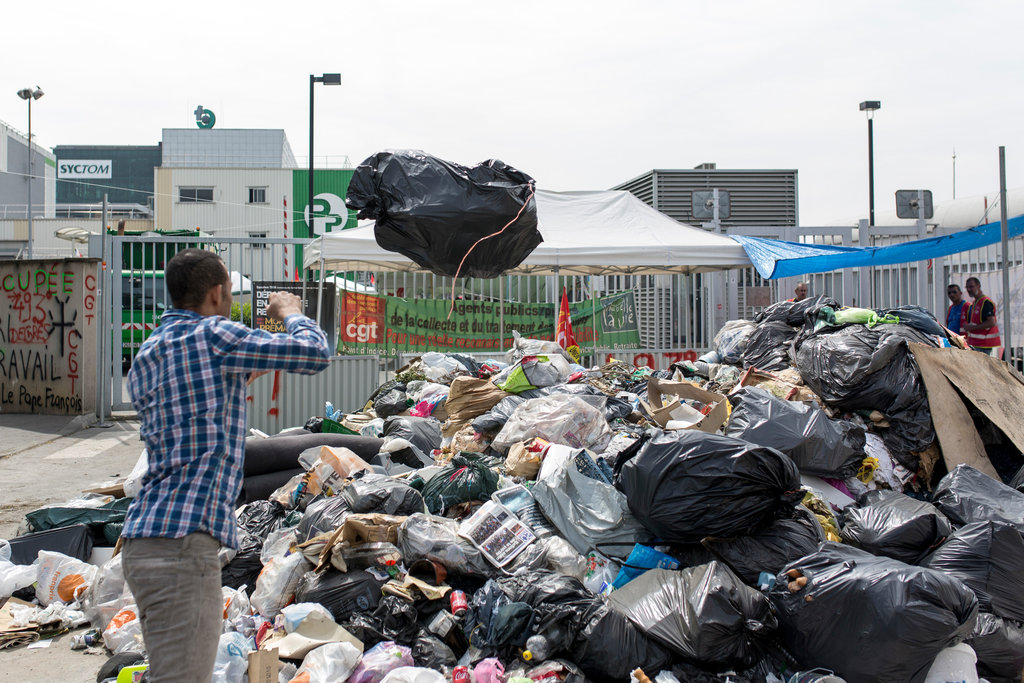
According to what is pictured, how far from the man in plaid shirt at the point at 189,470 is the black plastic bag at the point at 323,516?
1.92 m

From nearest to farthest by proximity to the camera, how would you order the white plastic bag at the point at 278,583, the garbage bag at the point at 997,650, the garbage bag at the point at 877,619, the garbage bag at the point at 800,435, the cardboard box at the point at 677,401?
1. the garbage bag at the point at 877,619
2. the garbage bag at the point at 997,650
3. the white plastic bag at the point at 278,583
4. the garbage bag at the point at 800,435
5. the cardboard box at the point at 677,401

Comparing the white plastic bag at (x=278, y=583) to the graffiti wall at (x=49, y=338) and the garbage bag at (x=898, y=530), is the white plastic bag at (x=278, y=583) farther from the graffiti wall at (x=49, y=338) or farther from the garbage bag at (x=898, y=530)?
the graffiti wall at (x=49, y=338)

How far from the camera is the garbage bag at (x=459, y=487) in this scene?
440 centimetres

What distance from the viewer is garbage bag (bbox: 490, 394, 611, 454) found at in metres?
5.11

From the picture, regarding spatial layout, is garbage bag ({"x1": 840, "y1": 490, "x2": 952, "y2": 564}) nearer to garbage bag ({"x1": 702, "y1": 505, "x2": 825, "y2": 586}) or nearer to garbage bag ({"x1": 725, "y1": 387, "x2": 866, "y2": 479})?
garbage bag ({"x1": 702, "y1": 505, "x2": 825, "y2": 586})

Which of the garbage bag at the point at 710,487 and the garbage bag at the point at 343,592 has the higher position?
the garbage bag at the point at 710,487

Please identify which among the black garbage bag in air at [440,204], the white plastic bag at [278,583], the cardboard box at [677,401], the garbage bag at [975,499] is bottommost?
the white plastic bag at [278,583]

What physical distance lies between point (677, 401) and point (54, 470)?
5.65 metres

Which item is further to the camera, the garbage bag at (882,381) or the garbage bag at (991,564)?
the garbage bag at (882,381)

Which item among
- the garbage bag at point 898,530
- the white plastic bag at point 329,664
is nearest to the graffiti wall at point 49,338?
the white plastic bag at point 329,664

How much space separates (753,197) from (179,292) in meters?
14.6

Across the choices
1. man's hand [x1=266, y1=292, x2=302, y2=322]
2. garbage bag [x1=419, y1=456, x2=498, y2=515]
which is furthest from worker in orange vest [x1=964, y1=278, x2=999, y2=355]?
man's hand [x1=266, y1=292, x2=302, y2=322]

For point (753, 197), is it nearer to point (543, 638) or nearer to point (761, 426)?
point (761, 426)

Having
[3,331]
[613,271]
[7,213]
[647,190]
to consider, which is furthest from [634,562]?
[7,213]
